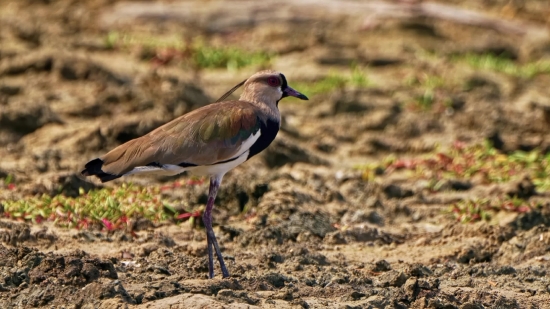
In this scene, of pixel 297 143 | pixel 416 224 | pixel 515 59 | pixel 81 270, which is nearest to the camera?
pixel 81 270

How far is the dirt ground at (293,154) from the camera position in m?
5.99

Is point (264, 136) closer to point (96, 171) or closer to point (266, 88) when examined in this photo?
point (266, 88)

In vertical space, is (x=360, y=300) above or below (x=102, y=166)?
below

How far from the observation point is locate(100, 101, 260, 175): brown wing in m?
6.50

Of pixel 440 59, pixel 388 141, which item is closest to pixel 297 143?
pixel 388 141

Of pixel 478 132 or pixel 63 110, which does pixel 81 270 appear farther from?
pixel 478 132

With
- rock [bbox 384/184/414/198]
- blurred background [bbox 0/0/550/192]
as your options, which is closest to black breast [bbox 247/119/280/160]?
blurred background [bbox 0/0/550/192]

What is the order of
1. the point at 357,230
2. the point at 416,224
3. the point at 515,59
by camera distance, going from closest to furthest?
the point at 357,230
the point at 416,224
the point at 515,59

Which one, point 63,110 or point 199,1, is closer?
point 63,110

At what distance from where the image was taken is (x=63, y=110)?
11.1m

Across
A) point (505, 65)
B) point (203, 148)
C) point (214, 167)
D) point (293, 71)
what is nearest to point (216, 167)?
point (214, 167)

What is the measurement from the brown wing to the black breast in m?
0.06

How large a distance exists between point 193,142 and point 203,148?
7cm

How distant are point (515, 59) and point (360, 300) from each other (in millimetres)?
9791
